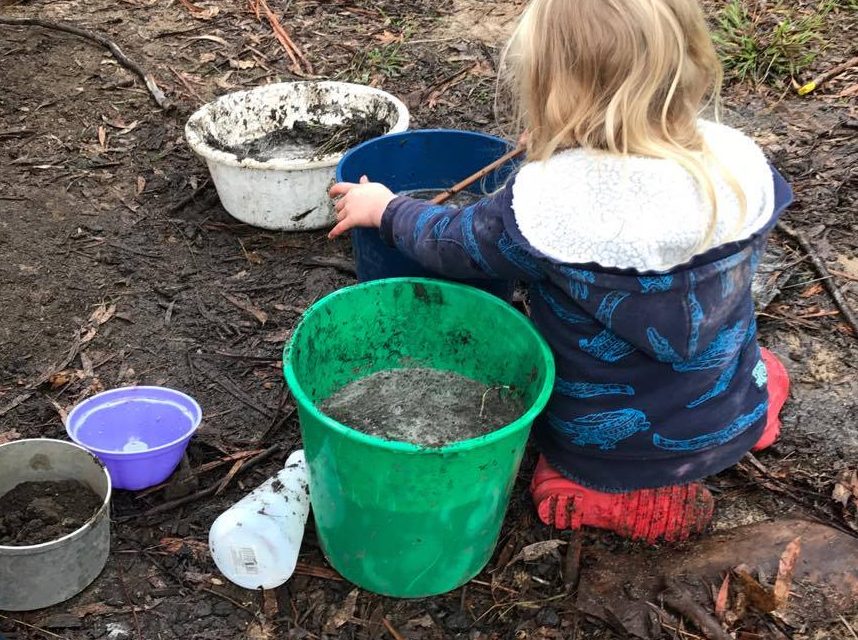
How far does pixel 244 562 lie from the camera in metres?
1.93

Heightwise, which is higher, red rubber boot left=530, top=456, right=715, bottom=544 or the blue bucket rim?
the blue bucket rim

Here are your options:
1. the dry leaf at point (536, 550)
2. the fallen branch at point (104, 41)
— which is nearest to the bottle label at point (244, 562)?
the dry leaf at point (536, 550)

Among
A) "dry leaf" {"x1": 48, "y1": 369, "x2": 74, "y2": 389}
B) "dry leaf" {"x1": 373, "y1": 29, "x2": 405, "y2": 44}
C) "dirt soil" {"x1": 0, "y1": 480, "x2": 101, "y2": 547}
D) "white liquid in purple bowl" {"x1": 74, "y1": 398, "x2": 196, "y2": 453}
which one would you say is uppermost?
"dry leaf" {"x1": 373, "y1": 29, "x2": 405, "y2": 44}

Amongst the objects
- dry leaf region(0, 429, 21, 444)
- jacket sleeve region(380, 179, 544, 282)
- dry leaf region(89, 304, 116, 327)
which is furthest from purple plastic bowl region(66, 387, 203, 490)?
jacket sleeve region(380, 179, 544, 282)

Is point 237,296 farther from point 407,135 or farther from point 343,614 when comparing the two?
point 343,614

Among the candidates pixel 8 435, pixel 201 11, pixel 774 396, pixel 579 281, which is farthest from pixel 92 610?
pixel 201 11

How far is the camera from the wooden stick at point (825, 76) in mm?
3842

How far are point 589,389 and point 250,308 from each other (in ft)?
4.36

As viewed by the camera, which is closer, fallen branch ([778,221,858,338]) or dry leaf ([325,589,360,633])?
dry leaf ([325,589,360,633])

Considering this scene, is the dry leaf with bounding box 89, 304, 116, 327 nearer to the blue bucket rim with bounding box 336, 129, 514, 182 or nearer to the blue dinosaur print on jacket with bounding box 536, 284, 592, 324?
the blue bucket rim with bounding box 336, 129, 514, 182

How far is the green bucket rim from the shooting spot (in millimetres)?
1576

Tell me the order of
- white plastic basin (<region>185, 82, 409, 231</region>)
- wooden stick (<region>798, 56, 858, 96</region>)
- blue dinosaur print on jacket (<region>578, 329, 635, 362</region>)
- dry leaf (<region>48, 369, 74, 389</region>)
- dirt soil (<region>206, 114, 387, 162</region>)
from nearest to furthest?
blue dinosaur print on jacket (<region>578, 329, 635, 362</region>) < dry leaf (<region>48, 369, 74, 389</region>) < white plastic basin (<region>185, 82, 409, 231</region>) < dirt soil (<region>206, 114, 387, 162</region>) < wooden stick (<region>798, 56, 858, 96</region>)

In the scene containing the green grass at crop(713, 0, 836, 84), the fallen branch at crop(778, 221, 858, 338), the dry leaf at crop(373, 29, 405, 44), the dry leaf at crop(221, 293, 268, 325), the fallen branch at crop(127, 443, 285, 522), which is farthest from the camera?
the dry leaf at crop(373, 29, 405, 44)

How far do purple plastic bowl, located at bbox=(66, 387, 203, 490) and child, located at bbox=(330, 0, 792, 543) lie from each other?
732 millimetres
